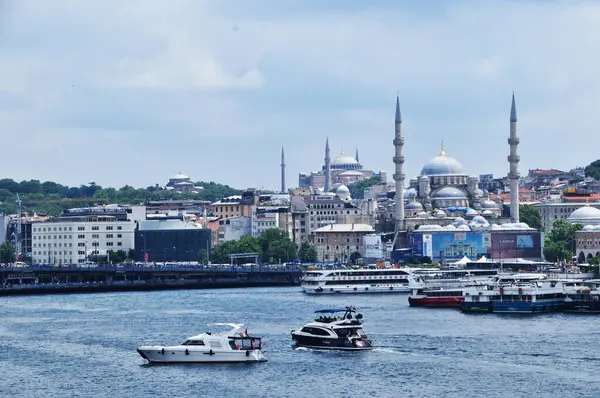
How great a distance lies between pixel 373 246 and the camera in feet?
468

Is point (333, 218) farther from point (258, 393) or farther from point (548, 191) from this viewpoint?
point (258, 393)

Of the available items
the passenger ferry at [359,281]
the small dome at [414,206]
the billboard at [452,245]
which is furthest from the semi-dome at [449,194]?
the passenger ferry at [359,281]

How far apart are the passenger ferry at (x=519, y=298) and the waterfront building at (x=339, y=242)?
227 ft

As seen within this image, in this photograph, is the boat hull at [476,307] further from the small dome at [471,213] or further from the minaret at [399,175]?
the small dome at [471,213]

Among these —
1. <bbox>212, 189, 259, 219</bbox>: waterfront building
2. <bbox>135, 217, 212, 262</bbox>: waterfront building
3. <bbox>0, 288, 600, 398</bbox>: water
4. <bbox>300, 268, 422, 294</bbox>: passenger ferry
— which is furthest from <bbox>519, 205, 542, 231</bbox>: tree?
<bbox>0, 288, 600, 398</bbox>: water

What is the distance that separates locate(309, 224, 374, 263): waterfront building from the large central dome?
16.1 meters

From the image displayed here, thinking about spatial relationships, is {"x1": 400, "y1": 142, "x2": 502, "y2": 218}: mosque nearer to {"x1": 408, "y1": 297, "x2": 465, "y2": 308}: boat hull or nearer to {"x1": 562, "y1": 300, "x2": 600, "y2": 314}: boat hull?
{"x1": 408, "y1": 297, "x2": 465, "y2": 308}: boat hull

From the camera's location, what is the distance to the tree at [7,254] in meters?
150

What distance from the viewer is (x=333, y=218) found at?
163250 mm


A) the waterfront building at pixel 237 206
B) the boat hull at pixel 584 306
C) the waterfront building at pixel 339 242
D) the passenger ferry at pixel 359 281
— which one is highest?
the waterfront building at pixel 237 206

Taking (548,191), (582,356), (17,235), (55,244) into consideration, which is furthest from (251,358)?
(548,191)

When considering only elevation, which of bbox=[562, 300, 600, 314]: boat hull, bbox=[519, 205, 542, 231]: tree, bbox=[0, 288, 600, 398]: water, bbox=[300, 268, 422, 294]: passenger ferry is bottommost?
bbox=[0, 288, 600, 398]: water

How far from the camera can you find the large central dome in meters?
165

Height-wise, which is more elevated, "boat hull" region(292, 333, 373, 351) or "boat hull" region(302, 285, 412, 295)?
"boat hull" region(302, 285, 412, 295)
